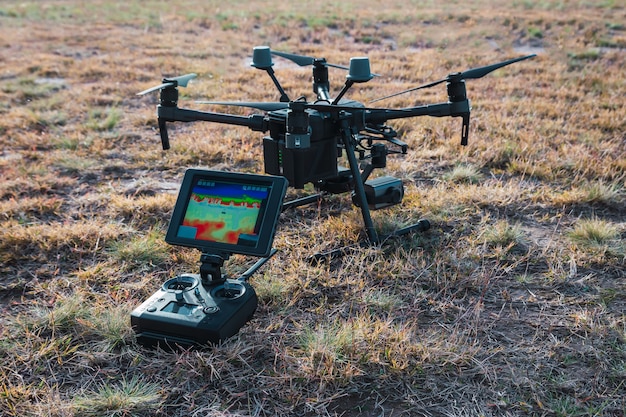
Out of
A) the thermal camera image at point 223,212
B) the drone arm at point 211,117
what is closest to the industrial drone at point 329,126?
the drone arm at point 211,117

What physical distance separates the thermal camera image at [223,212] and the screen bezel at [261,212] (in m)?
0.03

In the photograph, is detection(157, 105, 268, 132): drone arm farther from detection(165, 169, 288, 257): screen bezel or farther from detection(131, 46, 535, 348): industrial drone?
detection(165, 169, 288, 257): screen bezel

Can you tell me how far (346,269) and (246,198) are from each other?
0.94 meters

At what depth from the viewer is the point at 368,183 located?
170 inches

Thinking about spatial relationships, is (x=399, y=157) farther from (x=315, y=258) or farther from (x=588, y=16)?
(x=588, y=16)

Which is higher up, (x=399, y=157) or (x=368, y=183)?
(x=368, y=183)

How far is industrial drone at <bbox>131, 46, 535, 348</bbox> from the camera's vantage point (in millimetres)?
3010

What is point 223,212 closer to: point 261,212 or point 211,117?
point 261,212

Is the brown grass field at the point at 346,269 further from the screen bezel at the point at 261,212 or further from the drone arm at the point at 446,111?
the drone arm at the point at 446,111

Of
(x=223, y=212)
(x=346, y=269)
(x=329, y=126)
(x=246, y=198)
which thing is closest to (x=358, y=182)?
(x=329, y=126)

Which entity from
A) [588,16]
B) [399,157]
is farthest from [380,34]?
[399,157]

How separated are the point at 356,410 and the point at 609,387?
4.15 feet

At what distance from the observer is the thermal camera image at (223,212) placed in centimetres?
321

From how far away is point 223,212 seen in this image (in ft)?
10.8
